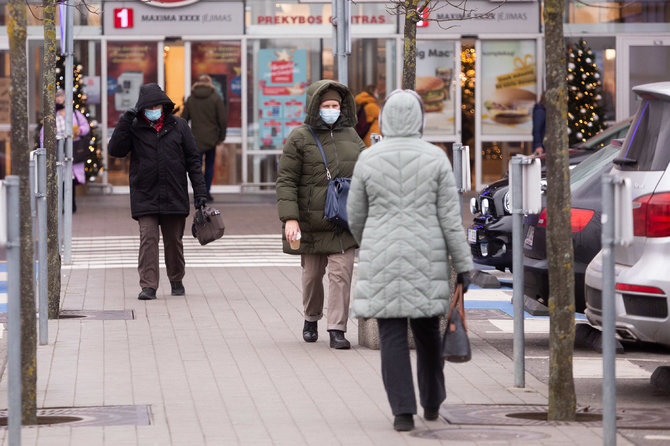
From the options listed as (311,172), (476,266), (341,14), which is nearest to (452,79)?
(476,266)

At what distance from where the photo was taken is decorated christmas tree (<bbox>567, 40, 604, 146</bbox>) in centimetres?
2562

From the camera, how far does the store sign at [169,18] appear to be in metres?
27.4

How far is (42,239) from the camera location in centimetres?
991

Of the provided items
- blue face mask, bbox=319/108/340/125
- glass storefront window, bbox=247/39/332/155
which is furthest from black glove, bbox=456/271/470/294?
glass storefront window, bbox=247/39/332/155

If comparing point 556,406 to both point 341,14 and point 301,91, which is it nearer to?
point 341,14

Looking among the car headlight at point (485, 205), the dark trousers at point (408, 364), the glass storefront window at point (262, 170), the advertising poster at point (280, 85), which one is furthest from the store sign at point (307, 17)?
the dark trousers at point (408, 364)

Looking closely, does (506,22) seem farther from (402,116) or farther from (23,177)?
(23,177)

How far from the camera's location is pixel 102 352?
960 centimetres

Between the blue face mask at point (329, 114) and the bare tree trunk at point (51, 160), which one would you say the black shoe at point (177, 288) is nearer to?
the bare tree trunk at point (51, 160)

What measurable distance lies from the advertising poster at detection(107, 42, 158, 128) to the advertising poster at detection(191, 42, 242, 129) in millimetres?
771

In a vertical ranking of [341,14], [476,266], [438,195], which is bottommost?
[476,266]

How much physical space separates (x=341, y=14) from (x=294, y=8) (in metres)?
14.9

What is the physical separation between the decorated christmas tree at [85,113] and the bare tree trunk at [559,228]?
58.1 feet

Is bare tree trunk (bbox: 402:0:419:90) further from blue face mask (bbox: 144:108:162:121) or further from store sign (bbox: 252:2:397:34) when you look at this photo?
store sign (bbox: 252:2:397:34)
